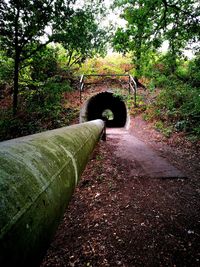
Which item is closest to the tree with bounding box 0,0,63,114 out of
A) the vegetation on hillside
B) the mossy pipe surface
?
the vegetation on hillside

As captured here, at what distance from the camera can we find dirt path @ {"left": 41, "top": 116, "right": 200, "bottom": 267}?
2408 millimetres

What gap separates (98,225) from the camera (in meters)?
3.00

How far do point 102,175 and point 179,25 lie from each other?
6227mm

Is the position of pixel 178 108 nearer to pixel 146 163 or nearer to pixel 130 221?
pixel 146 163

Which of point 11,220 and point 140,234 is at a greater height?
point 11,220

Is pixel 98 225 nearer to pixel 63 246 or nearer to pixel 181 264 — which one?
pixel 63 246

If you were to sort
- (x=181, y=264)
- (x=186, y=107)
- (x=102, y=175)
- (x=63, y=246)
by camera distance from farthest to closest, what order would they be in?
1. (x=186, y=107)
2. (x=102, y=175)
3. (x=63, y=246)
4. (x=181, y=264)

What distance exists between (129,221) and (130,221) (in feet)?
0.05

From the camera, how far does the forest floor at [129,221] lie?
241 centimetres

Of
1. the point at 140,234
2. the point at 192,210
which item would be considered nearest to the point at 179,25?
the point at 192,210

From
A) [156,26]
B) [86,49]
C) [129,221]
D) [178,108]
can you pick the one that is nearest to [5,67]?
[86,49]

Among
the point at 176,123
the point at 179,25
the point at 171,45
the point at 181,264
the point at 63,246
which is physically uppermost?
the point at 179,25

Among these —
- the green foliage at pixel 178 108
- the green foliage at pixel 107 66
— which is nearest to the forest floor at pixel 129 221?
the green foliage at pixel 178 108

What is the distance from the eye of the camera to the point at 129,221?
121 inches
